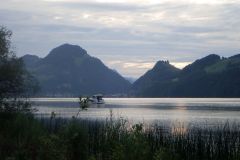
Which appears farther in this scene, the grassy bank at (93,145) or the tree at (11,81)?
the tree at (11,81)

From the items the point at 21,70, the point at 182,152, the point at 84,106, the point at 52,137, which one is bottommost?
the point at 182,152

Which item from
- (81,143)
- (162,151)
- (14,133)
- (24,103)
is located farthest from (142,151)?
(24,103)

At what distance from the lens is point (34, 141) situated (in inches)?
987

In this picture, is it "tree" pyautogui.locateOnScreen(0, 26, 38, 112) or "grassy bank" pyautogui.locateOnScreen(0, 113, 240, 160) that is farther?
"tree" pyautogui.locateOnScreen(0, 26, 38, 112)

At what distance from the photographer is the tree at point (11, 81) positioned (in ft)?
121

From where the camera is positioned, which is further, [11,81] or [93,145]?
[11,81]

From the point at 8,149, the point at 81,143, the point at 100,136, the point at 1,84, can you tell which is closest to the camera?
the point at 81,143

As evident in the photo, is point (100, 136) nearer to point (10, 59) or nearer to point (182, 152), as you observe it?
point (182, 152)

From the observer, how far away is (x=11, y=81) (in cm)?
3797

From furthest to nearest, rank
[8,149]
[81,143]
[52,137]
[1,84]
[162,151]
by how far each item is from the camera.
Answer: [1,84]
[8,149]
[81,143]
[52,137]
[162,151]

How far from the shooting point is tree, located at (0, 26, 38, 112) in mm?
37031

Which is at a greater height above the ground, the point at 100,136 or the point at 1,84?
the point at 1,84

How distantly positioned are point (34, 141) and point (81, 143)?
409cm

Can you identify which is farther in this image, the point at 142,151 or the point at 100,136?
the point at 100,136
